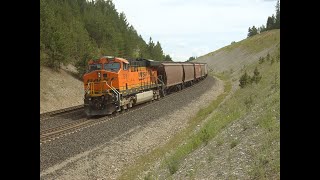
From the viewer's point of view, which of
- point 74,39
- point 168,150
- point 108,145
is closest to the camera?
point 168,150

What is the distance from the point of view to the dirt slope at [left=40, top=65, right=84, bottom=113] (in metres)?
28.1

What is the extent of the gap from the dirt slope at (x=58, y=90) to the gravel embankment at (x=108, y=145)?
9.56 m

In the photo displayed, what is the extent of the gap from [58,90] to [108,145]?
746 inches

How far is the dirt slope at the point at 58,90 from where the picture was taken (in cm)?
2811

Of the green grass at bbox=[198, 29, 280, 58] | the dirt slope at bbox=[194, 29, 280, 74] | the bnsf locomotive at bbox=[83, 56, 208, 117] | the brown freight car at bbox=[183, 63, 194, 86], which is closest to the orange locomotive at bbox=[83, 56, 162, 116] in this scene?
the bnsf locomotive at bbox=[83, 56, 208, 117]

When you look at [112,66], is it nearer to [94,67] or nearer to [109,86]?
[94,67]

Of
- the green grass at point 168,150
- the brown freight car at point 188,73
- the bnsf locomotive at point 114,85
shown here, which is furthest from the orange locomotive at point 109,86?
the brown freight car at point 188,73

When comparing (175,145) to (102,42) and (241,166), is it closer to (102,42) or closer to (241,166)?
(241,166)

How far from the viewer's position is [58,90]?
31359 mm

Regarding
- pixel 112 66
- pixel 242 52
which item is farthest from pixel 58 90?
pixel 242 52

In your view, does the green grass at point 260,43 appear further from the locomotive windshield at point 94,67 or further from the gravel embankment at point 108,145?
the gravel embankment at point 108,145

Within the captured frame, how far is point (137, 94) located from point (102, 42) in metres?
32.5
